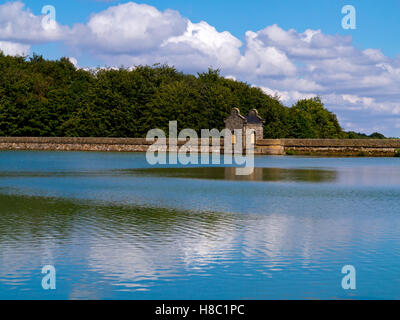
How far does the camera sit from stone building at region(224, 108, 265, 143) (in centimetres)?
7012

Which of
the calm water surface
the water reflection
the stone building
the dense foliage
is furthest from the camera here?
the dense foliage

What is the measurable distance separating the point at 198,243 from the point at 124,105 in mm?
68725

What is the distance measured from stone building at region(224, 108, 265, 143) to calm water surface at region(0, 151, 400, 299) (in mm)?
47184

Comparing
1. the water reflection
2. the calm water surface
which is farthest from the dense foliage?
the water reflection

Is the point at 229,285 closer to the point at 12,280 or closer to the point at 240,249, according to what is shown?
the point at 240,249

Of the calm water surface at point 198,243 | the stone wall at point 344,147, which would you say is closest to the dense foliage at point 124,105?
the stone wall at point 344,147

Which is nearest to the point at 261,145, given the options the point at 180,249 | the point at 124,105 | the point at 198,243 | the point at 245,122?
the point at 245,122

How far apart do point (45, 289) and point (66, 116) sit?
249 feet

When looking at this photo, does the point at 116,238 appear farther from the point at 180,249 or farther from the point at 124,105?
the point at 124,105

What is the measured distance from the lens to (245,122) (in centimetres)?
7019

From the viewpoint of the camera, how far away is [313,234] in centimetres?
1355

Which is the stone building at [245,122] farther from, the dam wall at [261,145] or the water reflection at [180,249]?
the water reflection at [180,249]

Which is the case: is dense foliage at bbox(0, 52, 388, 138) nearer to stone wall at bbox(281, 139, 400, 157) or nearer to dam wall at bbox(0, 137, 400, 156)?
dam wall at bbox(0, 137, 400, 156)
